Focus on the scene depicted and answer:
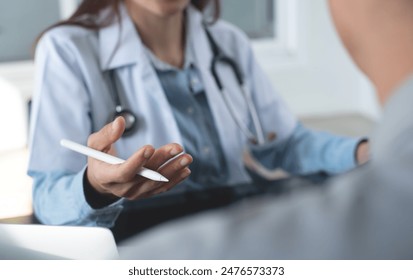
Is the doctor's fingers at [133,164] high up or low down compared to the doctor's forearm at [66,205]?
up

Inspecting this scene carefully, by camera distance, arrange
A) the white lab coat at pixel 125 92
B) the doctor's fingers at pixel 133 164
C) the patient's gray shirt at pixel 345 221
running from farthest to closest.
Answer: the white lab coat at pixel 125 92 < the doctor's fingers at pixel 133 164 < the patient's gray shirt at pixel 345 221

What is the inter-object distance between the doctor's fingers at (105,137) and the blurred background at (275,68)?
0.10m

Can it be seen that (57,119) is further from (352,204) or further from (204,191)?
(352,204)

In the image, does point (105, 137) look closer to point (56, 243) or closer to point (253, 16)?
point (56, 243)

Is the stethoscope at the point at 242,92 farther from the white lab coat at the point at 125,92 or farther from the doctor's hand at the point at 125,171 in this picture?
the doctor's hand at the point at 125,171

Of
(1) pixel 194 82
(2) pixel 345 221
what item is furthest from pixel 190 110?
(2) pixel 345 221

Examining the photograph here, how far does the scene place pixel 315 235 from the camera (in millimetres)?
392

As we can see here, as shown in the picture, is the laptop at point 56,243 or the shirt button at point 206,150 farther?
the shirt button at point 206,150

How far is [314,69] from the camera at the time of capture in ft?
2.58

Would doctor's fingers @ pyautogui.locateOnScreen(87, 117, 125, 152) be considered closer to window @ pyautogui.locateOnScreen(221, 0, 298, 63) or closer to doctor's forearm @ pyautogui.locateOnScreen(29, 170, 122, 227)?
doctor's forearm @ pyautogui.locateOnScreen(29, 170, 122, 227)

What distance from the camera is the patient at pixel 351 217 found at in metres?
0.39

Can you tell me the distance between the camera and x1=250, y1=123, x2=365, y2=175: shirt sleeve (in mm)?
775

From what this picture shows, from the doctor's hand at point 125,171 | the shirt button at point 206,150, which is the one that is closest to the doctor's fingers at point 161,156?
the doctor's hand at point 125,171

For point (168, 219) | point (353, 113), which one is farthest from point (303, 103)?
point (168, 219)
